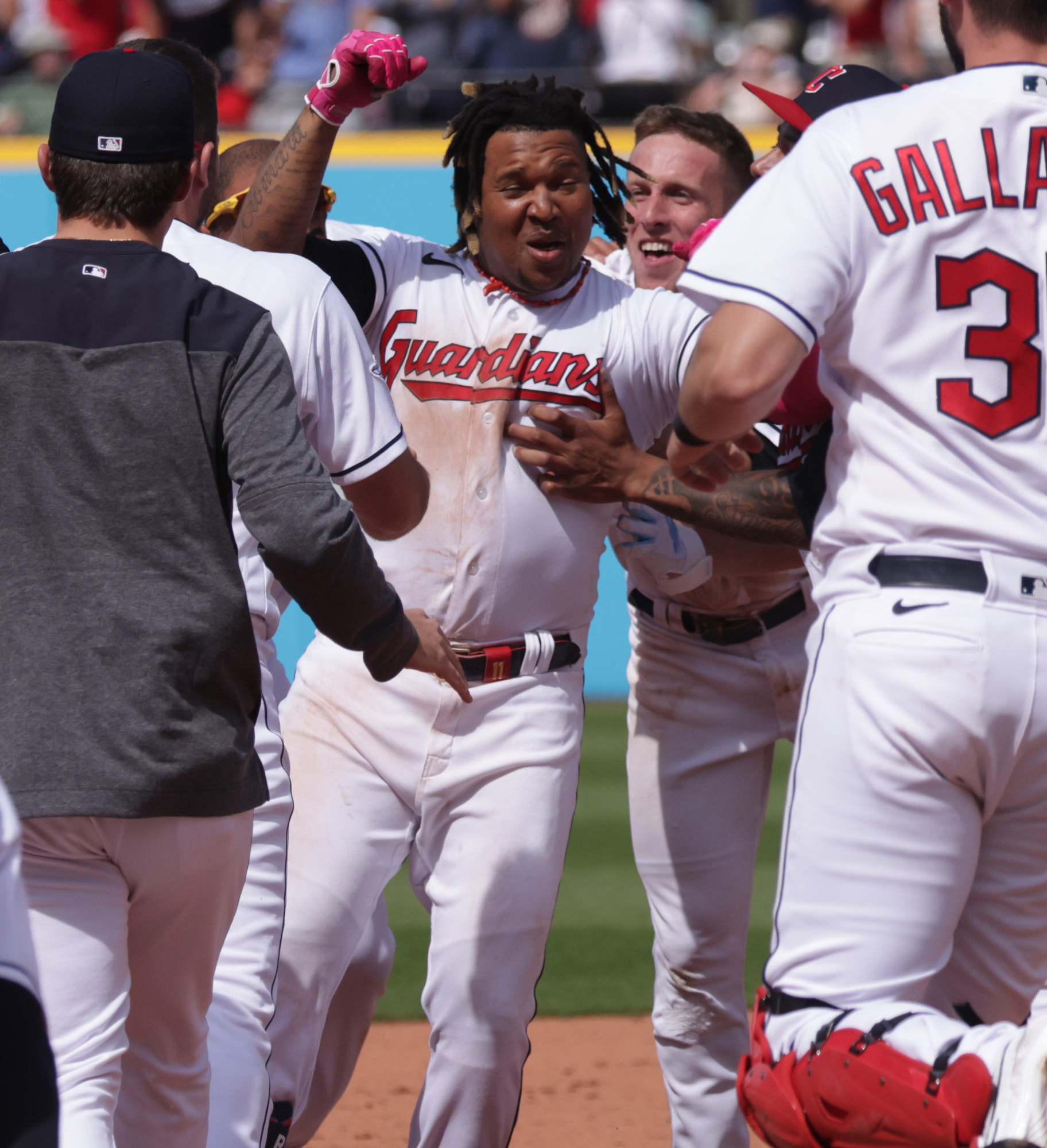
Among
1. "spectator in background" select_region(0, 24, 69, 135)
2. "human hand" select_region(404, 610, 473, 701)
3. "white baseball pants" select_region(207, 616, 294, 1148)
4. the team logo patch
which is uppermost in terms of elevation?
"spectator in background" select_region(0, 24, 69, 135)

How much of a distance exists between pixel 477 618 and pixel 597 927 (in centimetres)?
343

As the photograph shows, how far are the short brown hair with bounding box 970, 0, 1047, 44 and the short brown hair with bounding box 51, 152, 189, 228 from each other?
1.33 meters

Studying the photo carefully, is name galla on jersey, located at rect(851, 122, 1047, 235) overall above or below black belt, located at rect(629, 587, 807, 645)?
above

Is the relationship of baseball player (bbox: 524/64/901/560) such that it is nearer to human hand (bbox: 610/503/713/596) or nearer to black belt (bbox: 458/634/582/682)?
human hand (bbox: 610/503/713/596)

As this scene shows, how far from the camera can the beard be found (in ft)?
8.79

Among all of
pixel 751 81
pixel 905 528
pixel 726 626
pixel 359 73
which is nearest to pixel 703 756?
pixel 726 626

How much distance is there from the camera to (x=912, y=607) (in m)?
2.40

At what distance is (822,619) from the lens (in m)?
2.54

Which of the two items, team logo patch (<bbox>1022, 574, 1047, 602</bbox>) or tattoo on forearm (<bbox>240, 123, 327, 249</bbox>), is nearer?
team logo patch (<bbox>1022, 574, 1047, 602</bbox>)

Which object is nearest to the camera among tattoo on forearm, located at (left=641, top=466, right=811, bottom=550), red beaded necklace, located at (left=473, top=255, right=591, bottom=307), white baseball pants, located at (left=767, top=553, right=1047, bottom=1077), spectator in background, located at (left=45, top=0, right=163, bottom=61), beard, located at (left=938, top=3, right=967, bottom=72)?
white baseball pants, located at (left=767, top=553, right=1047, bottom=1077)

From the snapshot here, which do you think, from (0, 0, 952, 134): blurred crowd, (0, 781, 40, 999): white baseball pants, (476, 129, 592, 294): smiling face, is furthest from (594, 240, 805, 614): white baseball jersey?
(0, 0, 952, 134): blurred crowd

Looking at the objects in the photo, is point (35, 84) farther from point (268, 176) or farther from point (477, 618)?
point (477, 618)

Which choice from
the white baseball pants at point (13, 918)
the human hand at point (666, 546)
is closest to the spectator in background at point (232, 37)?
the human hand at point (666, 546)

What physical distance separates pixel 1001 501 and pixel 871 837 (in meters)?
0.54
